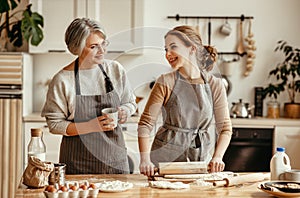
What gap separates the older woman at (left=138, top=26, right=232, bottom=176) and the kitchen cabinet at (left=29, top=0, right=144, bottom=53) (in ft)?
7.40

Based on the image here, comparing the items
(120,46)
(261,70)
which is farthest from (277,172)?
(261,70)

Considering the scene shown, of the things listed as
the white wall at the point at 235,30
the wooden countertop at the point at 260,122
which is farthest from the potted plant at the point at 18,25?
the wooden countertop at the point at 260,122

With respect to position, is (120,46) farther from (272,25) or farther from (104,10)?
(272,25)

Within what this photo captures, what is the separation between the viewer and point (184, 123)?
8.76 feet

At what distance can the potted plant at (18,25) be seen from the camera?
15.4 feet

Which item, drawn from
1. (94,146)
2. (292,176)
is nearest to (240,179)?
(292,176)

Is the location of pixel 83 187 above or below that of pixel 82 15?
below

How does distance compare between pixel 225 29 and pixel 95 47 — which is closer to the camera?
pixel 95 47

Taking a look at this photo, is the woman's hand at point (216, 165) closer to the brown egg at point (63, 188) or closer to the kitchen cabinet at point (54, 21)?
the brown egg at point (63, 188)

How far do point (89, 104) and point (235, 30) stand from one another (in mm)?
2767

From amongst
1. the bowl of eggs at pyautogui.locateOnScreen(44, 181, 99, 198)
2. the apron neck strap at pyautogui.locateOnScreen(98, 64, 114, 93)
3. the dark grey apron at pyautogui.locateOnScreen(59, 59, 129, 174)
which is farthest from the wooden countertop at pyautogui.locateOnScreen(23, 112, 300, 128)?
the bowl of eggs at pyautogui.locateOnScreen(44, 181, 99, 198)

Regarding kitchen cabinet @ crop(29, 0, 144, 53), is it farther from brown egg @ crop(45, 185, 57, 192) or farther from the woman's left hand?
brown egg @ crop(45, 185, 57, 192)

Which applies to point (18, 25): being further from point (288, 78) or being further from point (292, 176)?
point (292, 176)

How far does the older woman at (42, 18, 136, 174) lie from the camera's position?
8.82ft
